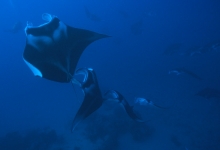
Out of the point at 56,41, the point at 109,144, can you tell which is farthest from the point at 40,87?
the point at 56,41

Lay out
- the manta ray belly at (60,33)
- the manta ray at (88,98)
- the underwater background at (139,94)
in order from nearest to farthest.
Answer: the manta ray at (88,98) → the manta ray belly at (60,33) → the underwater background at (139,94)

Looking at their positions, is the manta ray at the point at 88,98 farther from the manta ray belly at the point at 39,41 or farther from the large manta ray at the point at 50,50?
the manta ray belly at the point at 39,41

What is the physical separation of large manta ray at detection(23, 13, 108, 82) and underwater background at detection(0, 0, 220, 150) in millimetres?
604

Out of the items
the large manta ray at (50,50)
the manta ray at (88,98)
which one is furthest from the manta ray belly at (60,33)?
the manta ray at (88,98)

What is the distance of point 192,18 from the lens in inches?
1204

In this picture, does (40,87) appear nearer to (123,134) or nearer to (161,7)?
(123,134)

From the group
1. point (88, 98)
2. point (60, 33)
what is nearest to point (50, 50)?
point (60, 33)

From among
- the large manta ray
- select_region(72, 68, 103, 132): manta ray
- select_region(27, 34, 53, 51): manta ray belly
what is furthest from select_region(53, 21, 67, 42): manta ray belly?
select_region(72, 68, 103, 132): manta ray

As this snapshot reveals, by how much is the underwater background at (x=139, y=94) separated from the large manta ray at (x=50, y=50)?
60cm

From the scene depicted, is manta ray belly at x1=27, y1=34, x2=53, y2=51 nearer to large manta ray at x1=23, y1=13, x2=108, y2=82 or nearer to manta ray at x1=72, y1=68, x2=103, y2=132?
large manta ray at x1=23, y1=13, x2=108, y2=82

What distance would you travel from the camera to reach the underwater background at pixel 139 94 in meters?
11.2

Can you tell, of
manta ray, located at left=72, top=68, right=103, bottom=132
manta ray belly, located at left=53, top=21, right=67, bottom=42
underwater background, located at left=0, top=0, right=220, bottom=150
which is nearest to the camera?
manta ray, located at left=72, top=68, right=103, bottom=132

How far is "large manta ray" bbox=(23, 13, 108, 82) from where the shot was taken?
10.5 ft

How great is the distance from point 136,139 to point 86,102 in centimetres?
896
